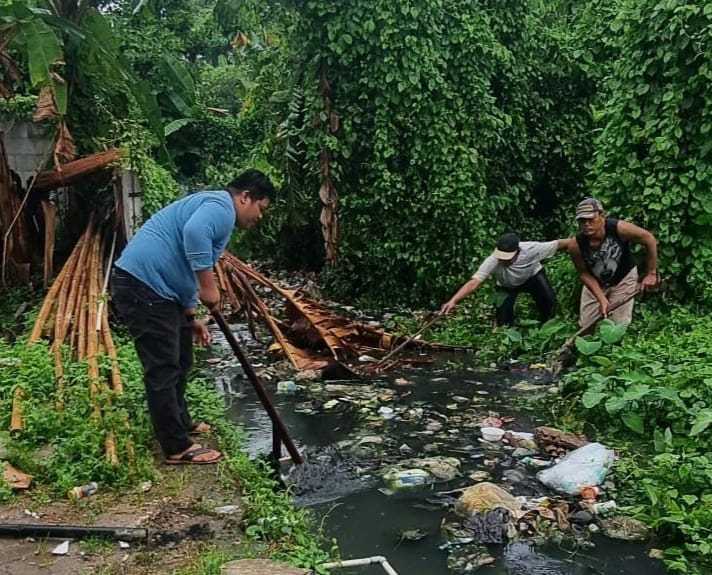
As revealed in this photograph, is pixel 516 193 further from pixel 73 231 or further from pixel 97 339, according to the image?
pixel 97 339

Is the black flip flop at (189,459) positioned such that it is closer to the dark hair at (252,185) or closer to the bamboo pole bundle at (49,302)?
the dark hair at (252,185)

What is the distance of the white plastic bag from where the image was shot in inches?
158

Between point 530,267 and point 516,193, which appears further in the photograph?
point 516,193

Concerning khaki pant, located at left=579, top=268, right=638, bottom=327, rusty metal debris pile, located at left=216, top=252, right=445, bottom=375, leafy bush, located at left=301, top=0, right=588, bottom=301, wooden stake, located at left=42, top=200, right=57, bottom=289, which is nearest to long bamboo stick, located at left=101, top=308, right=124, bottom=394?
rusty metal debris pile, located at left=216, top=252, right=445, bottom=375

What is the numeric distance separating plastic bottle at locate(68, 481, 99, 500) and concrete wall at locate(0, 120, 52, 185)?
548cm

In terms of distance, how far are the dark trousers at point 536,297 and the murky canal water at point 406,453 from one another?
2.39 feet

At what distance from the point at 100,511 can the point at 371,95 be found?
6.18 metres

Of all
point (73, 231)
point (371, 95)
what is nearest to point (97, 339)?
point (73, 231)

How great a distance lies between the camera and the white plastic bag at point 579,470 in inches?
158

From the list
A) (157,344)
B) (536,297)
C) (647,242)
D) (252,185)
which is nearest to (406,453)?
(157,344)

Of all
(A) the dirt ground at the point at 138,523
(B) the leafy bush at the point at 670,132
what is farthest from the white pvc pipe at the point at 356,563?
(B) the leafy bush at the point at 670,132

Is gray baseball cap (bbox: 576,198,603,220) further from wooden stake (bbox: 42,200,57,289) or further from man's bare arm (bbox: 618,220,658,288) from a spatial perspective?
wooden stake (bbox: 42,200,57,289)

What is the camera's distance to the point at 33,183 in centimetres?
723

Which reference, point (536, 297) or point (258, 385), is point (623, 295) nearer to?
point (536, 297)
